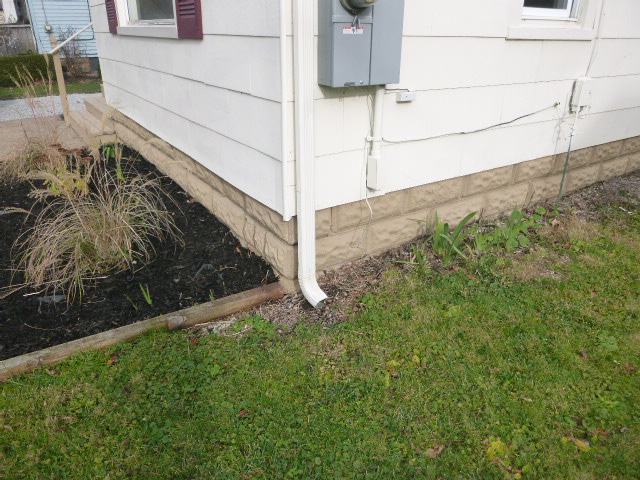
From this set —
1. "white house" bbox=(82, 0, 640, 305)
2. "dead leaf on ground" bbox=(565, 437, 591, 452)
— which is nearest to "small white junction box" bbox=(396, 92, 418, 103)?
"white house" bbox=(82, 0, 640, 305)

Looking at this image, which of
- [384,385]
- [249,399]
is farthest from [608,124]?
[249,399]

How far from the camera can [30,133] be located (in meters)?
6.37

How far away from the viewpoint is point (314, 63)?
2490 mm

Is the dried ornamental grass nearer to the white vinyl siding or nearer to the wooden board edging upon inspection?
the wooden board edging

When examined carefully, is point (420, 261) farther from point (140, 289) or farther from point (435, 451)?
point (140, 289)

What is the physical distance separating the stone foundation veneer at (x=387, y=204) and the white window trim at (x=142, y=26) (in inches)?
34.2

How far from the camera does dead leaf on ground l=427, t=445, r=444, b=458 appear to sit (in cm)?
200

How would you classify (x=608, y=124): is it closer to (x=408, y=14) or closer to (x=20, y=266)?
(x=408, y=14)

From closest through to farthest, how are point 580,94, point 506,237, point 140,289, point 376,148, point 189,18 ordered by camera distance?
point 376,148, point 140,289, point 189,18, point 506,237, point 580,94

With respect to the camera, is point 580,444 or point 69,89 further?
point 69,89

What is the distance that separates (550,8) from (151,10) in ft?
11.5

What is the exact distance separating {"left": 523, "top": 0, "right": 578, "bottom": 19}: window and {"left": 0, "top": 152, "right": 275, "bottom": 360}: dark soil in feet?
8.80

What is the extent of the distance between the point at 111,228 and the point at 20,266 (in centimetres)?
77

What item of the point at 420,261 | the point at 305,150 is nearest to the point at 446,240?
the point at 420,261
